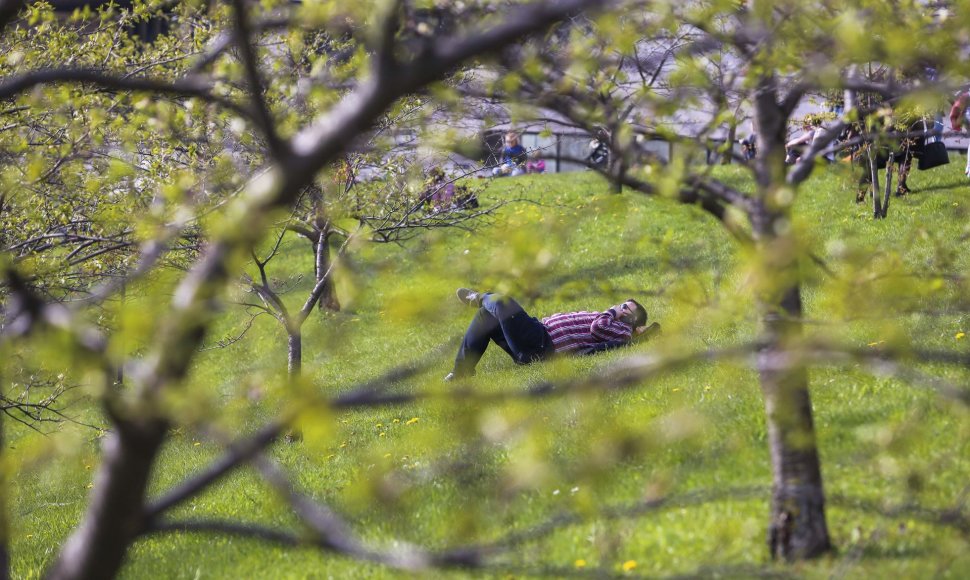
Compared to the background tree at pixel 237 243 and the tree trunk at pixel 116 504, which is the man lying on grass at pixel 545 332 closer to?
the tree trunk at pixel 116 504

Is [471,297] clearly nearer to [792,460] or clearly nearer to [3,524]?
[792,460]

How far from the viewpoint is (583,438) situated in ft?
19.9

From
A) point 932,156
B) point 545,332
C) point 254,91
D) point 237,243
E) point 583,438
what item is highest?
point 254,91

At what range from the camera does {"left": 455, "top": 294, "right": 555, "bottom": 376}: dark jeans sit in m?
10.1

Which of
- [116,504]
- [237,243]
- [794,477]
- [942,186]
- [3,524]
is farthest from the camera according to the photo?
[942,186]

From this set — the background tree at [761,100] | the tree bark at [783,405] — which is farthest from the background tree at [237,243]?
the tree bark at [783,405]

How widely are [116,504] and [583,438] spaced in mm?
3740

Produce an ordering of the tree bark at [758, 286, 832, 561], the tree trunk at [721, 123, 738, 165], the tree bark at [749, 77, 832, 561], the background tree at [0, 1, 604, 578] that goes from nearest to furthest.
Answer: the background tree at [0, 1, 604, 578] → the tree bark at [749, 77, 832, 561] → the tree bark at [758, 286, 832, 561] → the tree trunk at [721, 123, 738, 165]

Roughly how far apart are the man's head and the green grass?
0.78m

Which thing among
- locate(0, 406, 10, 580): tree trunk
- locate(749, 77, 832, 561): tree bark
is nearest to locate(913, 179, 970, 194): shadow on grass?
locate(749, 77, 832, 561): tree bark

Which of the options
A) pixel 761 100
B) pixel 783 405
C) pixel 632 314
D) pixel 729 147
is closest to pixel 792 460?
pixel 783 405

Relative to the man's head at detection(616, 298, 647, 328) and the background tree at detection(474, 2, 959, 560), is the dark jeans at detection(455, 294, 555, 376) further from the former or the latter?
the background tree at detection(474, 2, 959, 560)

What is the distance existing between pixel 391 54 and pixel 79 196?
6412 mm

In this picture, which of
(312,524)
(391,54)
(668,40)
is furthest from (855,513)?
(391,54)
